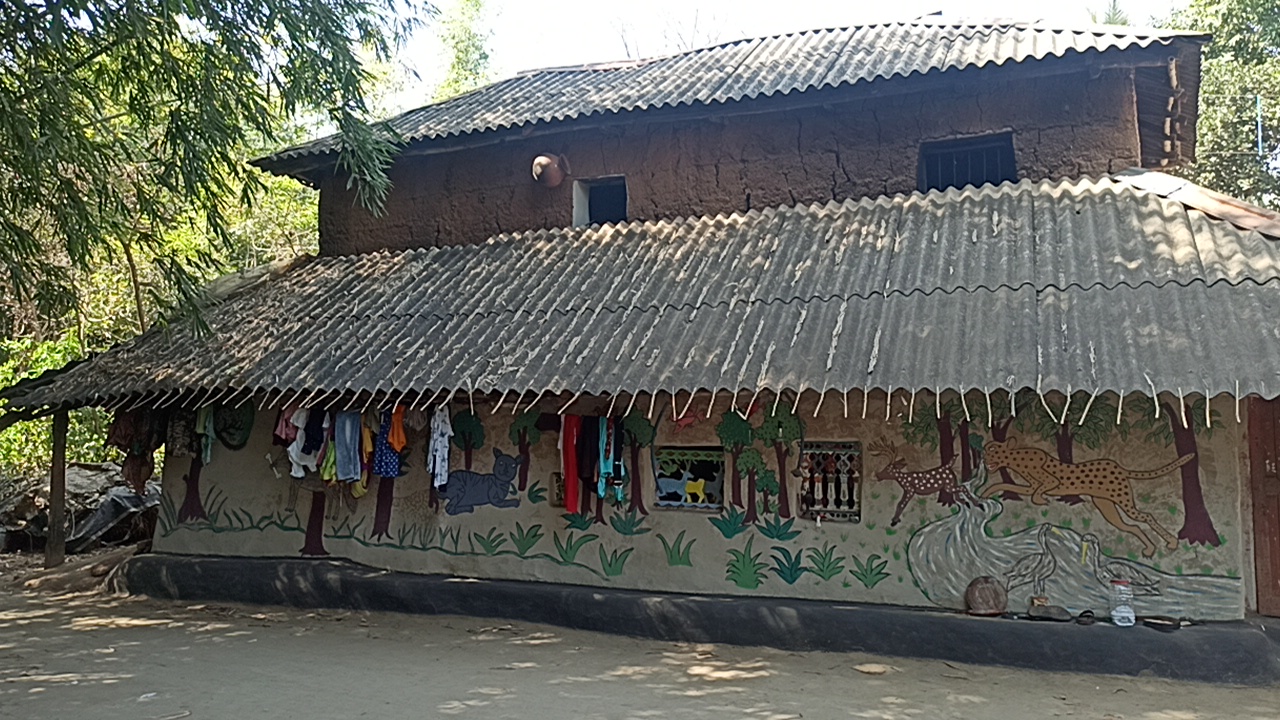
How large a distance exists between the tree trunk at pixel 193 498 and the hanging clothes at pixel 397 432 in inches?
110

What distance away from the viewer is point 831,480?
24.1ft

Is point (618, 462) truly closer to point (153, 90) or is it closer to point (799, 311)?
point (799, 311)

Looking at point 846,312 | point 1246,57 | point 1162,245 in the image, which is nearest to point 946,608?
point 846,312

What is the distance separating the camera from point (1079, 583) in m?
6.49

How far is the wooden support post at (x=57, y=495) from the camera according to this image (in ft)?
33.7

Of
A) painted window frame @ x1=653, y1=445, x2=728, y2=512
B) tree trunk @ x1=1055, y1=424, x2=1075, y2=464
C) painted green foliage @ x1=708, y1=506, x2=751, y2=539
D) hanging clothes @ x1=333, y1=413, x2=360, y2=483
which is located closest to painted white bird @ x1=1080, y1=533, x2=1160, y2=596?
tree trunk @ x1=1055, y1=424, x2=1075, y2=464

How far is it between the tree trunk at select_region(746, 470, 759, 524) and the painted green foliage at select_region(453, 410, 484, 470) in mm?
2585

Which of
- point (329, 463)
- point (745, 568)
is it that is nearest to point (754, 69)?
point (745, 568)

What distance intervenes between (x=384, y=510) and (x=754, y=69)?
20.3ft

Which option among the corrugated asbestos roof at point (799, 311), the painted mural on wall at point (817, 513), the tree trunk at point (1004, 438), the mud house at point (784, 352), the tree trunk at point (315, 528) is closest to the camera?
the corrugated asbestos roof at point (799, 311)

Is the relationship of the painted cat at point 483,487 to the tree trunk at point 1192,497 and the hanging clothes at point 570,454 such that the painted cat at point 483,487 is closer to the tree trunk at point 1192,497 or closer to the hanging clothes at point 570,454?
the hanging clothes at point 570,454

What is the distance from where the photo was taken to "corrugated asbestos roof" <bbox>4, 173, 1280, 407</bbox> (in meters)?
5.82

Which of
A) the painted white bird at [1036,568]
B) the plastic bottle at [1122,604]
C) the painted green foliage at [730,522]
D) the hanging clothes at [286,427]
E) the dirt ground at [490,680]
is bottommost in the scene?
the dirt ground at [490,680]

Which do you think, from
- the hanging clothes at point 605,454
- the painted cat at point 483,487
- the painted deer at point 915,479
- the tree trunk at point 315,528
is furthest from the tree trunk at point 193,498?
the painted deer at point 915,479
